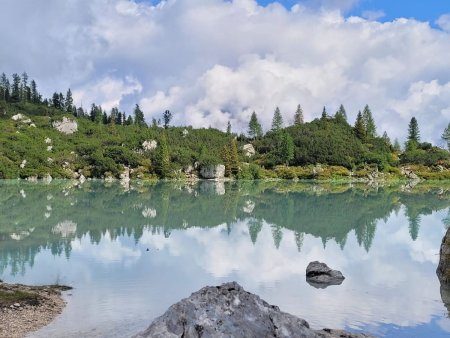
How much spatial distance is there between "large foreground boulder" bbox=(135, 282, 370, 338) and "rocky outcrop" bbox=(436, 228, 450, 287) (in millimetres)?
12560

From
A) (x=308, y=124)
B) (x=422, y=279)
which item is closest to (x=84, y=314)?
(x=422, y=279)

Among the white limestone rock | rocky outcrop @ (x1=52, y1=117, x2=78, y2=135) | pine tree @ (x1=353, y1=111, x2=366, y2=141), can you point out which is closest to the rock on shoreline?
the white limestone rock

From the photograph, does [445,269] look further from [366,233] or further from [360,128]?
[360,128]

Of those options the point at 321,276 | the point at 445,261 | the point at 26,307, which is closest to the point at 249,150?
the point at 321,276

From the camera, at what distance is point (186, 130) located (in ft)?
617

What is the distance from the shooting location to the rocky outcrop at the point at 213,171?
138500 mm

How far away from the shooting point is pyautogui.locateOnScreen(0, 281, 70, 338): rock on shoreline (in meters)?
14.5

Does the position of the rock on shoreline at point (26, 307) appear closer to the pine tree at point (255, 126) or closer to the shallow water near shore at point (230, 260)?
the shallow water near shore at point (230, 260)

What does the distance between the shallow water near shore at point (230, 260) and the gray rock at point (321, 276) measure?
0.58 m

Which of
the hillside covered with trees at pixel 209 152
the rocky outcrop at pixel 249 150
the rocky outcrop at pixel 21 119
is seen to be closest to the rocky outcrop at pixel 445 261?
the hillside covered with trees at pixel 209 152

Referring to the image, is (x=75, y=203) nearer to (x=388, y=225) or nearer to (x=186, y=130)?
(x=388, y=225)

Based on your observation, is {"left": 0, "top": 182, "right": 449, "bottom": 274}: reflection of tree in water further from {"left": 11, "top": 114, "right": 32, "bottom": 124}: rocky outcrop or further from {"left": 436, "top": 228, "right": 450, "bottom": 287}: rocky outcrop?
{"left": 11, "top": 114, "right": 32, "bottom": 124}: rocky outcrop

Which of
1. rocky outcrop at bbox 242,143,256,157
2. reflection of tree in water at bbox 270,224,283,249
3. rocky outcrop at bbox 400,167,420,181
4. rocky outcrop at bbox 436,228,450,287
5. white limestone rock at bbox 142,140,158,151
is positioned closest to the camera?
rocky outcrop at bbox 436,228,450,287

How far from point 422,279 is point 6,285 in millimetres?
18782
